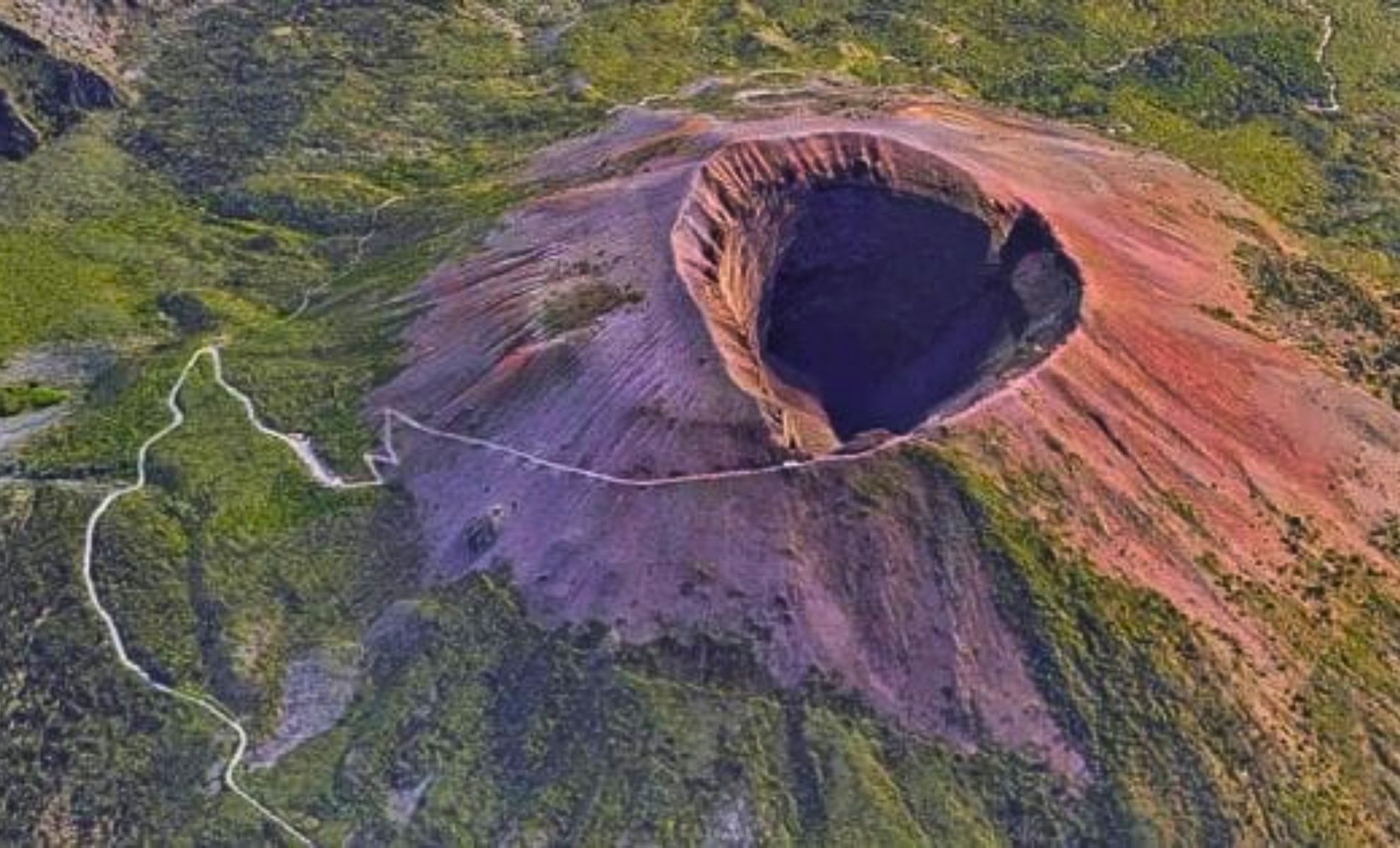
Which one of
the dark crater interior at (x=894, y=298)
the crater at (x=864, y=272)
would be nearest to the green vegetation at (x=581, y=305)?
the crater at (x=864, y=272)

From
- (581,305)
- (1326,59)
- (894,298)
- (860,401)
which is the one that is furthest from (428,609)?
(1326,59)

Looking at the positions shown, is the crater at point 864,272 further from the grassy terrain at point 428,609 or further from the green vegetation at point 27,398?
the green vegetation at point 27,398

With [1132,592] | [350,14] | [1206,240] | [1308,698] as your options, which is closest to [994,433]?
[1132,592]

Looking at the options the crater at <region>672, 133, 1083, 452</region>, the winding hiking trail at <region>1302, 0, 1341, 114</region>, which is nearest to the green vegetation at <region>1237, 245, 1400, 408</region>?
the crater at <region>672, 133, 1083, 452</region>

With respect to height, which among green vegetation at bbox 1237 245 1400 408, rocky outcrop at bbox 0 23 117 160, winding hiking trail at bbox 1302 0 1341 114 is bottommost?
winding hiking trail at bbox 1302 0 1341 114

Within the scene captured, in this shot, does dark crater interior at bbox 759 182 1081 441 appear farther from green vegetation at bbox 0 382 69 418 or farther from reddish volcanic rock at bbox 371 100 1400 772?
green vegetation at bbox 0 382 69 418

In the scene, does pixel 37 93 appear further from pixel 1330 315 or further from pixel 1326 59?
pixel 1326 59
